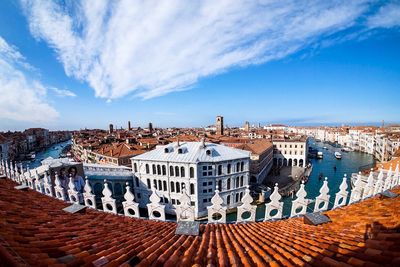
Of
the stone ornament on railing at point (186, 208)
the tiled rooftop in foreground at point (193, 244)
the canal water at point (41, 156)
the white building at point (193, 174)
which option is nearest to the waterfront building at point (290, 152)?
the white building at point (193, 174)

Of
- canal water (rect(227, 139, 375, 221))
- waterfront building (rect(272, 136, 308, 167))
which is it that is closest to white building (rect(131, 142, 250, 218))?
canal water (rect(227, 139, 375, 221))

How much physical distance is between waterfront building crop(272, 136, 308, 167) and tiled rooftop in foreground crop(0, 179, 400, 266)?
1999 inches

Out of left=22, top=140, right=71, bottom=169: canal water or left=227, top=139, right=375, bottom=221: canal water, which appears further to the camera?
left=22, top=140, right=71, bottom=169: canal water

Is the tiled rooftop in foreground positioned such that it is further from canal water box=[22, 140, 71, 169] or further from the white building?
canal water box=[22, 140, 71, 169]

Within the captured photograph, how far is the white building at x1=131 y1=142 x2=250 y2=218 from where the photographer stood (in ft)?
73.5

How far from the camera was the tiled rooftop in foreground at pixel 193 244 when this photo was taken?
2.49m

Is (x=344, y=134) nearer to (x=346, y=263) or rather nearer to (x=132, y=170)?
(x=132, y=170)

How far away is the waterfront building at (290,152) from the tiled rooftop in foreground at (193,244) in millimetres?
50781

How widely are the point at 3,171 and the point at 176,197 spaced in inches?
617

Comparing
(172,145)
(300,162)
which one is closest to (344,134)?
(300,162)

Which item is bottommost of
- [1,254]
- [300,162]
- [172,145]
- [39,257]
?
[300,162]

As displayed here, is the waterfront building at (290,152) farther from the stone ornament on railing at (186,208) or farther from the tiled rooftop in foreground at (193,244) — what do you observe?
the stone ornament on railing at (186,208)

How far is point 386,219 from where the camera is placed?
13.2 feet

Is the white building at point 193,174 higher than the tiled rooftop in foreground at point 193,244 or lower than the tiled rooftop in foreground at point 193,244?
lower
